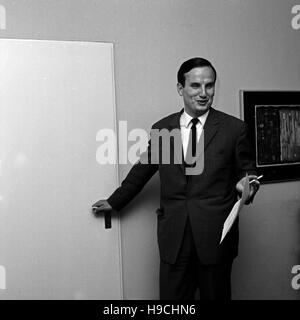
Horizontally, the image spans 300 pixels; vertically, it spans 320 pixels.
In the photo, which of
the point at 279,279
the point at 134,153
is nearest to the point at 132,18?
the point at 134,153

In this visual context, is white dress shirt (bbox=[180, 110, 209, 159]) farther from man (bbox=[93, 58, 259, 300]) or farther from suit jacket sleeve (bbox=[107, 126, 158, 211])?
suit jacket sleeve (bbox=[107, 126, 158, 211])

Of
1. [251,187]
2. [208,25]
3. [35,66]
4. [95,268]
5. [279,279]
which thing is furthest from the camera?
[279,279]

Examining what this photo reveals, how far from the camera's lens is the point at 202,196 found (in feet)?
6.49

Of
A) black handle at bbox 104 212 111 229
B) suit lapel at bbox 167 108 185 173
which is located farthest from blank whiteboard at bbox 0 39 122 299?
suit lapel at bbox 167 108 185 173

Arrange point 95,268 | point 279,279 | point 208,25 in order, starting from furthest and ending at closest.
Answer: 1. point 279,279
2. point 208,25
3. point 95,268

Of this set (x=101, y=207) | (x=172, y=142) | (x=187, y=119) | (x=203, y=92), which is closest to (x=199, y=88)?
(x=203, y=92)

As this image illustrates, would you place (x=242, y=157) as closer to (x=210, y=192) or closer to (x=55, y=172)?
(x=210, y=192)

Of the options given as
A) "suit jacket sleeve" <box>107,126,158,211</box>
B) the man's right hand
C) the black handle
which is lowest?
the black handle

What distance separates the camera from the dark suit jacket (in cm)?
197

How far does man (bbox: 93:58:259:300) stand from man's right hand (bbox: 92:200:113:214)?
278mm

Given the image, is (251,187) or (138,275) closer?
(251,187)

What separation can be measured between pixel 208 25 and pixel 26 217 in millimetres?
1364

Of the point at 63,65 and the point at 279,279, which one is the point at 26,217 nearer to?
the point at 63,65
